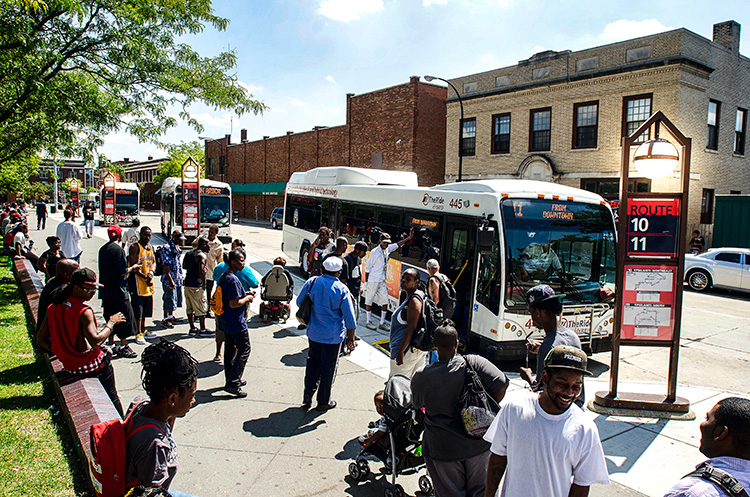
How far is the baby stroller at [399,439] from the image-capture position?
4.25m

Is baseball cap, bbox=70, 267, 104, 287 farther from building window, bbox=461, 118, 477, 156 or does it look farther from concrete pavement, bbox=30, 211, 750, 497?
building window, bbox=461, 118, 477, 156

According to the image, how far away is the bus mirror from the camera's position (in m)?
7.74

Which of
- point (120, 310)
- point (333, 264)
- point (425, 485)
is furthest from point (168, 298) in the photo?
point (425, 485)

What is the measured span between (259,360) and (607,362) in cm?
603

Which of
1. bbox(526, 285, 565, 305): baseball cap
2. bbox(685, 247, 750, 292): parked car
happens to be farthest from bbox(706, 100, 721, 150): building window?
bbox(526, 285, 565, 305): baseball cap

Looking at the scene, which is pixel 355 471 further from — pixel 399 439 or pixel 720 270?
pixel 720 270

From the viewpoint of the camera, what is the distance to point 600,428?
6.11 meters

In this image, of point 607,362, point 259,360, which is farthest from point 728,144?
point 259,360

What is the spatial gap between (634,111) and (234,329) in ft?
67.2

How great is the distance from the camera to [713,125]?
71.6 ft

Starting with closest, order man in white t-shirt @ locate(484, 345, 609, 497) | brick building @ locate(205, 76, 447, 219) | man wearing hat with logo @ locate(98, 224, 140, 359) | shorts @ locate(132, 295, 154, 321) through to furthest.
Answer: man in white t-shirt @ locate(484, 345, 609, 497), man wearing hat with logo @ locate(98, 224, 140, 359), shorts @ locate(132, 295, 154, 321), brick building @ locate(205, 76, 447, 219)

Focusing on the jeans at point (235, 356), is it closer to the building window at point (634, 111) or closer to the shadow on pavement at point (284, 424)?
the shadow on pavement at point (284, 424)

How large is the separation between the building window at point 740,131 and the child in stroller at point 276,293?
74.9ft

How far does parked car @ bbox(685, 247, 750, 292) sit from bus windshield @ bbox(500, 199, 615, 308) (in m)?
10.7
